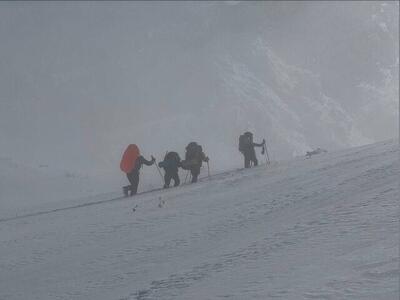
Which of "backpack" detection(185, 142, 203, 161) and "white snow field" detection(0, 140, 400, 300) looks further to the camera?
"backpack" detection(185, 142, 203, 161)

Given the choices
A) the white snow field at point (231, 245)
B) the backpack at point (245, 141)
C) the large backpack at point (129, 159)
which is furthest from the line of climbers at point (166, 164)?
the white snow field at point (231, 245)

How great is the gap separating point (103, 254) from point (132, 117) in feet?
248

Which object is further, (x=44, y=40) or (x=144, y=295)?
(x=44, y=40)

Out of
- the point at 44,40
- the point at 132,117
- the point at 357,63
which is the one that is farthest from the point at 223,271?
the point at 357,63

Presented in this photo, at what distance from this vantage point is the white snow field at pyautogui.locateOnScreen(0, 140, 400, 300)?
7086 millimetres

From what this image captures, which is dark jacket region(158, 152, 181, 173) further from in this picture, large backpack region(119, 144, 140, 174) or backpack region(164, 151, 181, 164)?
large backpack region(119, 144, 140, 174)

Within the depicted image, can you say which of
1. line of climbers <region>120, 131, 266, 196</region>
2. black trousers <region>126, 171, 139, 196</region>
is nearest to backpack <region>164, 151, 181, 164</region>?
line of climbers <region>120, 131, 266, 196</region>

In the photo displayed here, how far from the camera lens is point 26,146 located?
6912 centimetres

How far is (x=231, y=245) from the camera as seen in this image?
30.3 feet

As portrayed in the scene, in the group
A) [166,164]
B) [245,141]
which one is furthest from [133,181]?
[245,141]

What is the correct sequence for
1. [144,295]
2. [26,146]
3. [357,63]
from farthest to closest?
[357,63] < [26,146] < [144,295]

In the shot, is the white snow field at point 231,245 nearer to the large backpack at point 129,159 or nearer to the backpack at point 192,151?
the large backpack at point 129,159

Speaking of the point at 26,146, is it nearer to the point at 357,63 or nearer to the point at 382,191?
the point at 382,191

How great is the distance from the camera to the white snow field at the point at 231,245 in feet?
23.2
